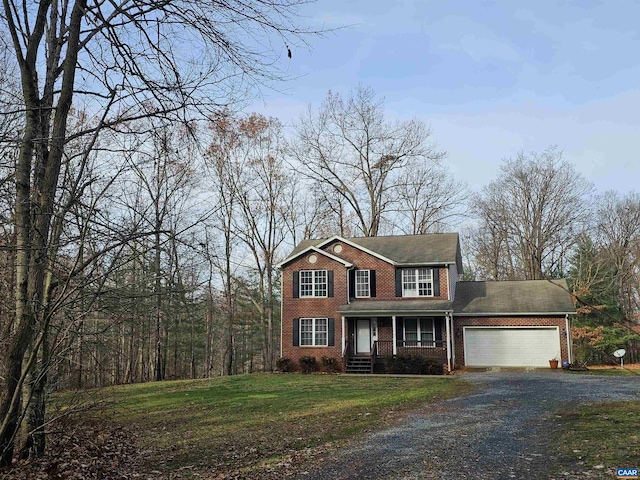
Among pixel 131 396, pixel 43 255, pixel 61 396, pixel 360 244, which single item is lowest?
pixel 131 396

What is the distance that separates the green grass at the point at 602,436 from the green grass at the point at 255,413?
3.46 meters

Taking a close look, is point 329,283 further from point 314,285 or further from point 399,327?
point 399,327

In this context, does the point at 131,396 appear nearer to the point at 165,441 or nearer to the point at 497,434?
the point at 165,441

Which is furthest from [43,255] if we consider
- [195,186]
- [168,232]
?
[195,186]

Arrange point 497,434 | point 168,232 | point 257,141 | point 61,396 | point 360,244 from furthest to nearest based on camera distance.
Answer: point 257,141 < point 360,244 < point 497,434 < point 61,396 < point 168,232

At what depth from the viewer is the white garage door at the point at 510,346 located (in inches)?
897

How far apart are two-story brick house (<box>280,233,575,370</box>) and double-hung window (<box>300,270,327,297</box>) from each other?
0.05 metres

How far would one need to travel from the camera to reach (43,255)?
4.81 m

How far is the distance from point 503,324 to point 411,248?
5.38m

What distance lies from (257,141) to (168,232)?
1045 inches

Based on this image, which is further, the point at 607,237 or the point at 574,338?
the point at 607,237

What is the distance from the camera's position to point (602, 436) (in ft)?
26.3

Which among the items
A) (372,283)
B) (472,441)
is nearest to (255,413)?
(472,441)

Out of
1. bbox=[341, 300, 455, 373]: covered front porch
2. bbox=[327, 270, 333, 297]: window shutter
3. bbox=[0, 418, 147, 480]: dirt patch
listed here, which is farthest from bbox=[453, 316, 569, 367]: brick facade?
bbox=[0, 418, 147, 480]: dirt patch
